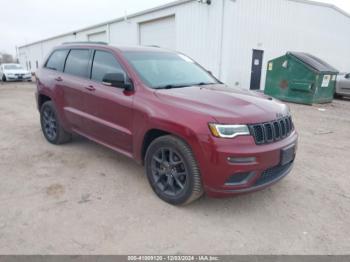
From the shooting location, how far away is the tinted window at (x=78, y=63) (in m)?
4.38

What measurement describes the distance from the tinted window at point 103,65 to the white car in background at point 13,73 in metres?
21.0

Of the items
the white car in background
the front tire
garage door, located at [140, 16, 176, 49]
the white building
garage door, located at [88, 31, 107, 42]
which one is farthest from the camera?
the white car in background

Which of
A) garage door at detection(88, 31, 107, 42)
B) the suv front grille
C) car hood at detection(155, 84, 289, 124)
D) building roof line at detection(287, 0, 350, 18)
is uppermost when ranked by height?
building roof line at detection(287, 0, 350, 18)

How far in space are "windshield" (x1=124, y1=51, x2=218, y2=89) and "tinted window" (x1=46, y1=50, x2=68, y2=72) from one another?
1678mm

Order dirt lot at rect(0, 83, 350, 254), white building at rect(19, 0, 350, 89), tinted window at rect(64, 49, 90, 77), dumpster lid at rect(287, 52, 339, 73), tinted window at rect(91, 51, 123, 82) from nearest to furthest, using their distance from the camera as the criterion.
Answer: dirt lot at rect(0, 83, 350, 254) → tinted window at rect(91, 51, 123, 82) → tinted window at rect(64, 49, 90, 77) → dumpster lid at rect(287, 52, 339, 73) → white building at rect(19, 0, 350, 89)

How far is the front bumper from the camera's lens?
2.74 meters

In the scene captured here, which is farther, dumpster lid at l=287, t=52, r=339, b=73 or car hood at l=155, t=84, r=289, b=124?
dumpster lid at l=287, t=52, r=339, b=73

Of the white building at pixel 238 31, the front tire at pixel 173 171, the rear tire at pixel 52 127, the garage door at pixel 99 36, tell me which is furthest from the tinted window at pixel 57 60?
the garage door at pixel 99 36

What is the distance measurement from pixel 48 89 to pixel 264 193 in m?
3.98

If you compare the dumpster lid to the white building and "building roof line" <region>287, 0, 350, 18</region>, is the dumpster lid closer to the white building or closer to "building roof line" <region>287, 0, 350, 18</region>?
the white building

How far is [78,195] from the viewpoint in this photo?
3432 mm

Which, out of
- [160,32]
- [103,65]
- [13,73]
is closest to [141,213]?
[103,65]

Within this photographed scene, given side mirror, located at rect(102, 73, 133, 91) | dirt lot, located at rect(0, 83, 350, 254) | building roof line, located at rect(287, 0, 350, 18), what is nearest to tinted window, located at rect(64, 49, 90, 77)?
side mirror, located at rect(102, 73, 133, 91)

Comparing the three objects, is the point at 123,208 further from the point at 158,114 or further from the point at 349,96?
the point at 349,96
